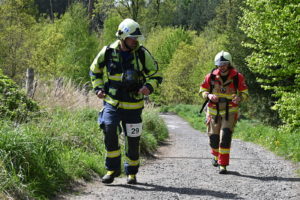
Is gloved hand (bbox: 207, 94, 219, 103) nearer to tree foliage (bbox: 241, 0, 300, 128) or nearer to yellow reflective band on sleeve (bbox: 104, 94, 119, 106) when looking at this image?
yellow reflective band on sleeve (bbox: 104, 94, 119, 106)

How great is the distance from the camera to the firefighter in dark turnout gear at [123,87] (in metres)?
5.98

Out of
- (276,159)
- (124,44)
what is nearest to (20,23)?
(276,159)

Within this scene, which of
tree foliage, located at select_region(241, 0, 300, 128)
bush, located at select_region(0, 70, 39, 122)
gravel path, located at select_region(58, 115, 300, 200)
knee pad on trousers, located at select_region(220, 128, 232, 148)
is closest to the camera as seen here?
gravel path, located at select_region(58, 115, 300, 200)

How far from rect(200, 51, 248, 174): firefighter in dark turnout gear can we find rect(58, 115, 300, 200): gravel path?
1.78 ft

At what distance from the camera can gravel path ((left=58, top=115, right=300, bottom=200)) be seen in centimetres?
560

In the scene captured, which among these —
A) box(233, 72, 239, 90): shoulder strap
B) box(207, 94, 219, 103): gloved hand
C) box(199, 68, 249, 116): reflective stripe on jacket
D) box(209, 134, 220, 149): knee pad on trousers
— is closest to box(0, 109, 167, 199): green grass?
box(209, 134, 220, 149): knee pad on trousers

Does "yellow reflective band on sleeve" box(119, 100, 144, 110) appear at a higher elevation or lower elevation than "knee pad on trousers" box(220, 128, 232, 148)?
higher

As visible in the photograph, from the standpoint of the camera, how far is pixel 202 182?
6645mm

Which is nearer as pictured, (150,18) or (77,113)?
(77,113)

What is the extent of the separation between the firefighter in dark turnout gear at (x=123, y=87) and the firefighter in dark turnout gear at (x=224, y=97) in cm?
186

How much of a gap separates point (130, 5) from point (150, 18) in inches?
1159

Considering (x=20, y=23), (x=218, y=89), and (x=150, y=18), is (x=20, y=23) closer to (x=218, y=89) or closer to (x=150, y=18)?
(x=218, y=89)

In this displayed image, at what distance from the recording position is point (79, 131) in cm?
771

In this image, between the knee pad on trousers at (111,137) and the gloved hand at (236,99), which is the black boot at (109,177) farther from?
the gloved hand at (236,99)
